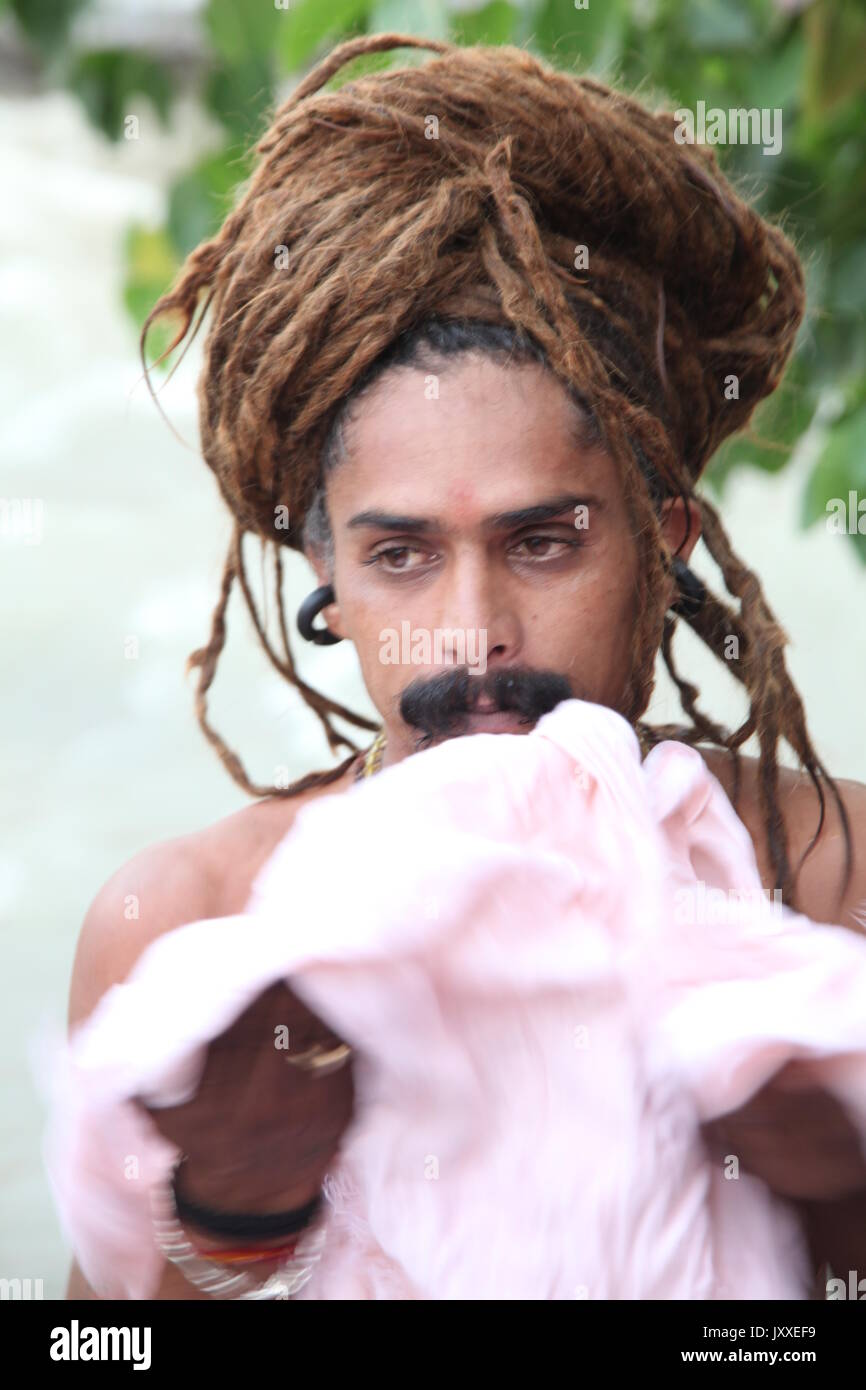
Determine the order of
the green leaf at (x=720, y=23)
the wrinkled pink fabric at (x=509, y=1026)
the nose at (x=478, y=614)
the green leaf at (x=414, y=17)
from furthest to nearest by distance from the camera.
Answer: the green leaf at (x=720, y=23) → the green leaf at (x=414, y=17) → the nose at (x=478, y=614) → the wrinkled pink fabric at (x=509, y=1026)

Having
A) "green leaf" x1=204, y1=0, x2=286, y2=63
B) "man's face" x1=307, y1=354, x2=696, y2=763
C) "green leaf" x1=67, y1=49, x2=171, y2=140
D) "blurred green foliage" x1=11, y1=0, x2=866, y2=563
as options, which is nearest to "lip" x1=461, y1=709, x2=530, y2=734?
"man's face" x1=307, y1=354, x2=696, y2=763

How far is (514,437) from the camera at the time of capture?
70cm

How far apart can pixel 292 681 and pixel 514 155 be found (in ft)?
1.22

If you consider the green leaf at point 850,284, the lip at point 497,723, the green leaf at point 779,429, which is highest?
the green leaf at point 850,284

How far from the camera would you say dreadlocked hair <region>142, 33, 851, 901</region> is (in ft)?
2.36

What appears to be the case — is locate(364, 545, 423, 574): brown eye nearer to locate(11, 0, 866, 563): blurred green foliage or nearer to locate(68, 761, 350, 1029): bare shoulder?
locate(68, 761, 350, 1029): bare shoulder

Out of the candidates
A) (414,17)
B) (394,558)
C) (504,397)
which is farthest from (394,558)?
(414,17)

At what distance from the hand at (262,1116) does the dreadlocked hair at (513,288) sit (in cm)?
30

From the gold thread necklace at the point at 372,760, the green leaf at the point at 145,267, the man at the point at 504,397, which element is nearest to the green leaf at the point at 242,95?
the green leaf at the point at 145,267

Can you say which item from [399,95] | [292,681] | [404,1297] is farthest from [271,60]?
[404,1297]

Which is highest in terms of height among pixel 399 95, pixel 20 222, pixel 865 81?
pixel 20 222

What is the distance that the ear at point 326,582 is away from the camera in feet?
2.66

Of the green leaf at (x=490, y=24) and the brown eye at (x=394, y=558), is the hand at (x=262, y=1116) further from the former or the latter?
the green leaf at (x=490, y=24)

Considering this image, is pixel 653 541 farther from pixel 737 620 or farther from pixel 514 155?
pixel 514 155
